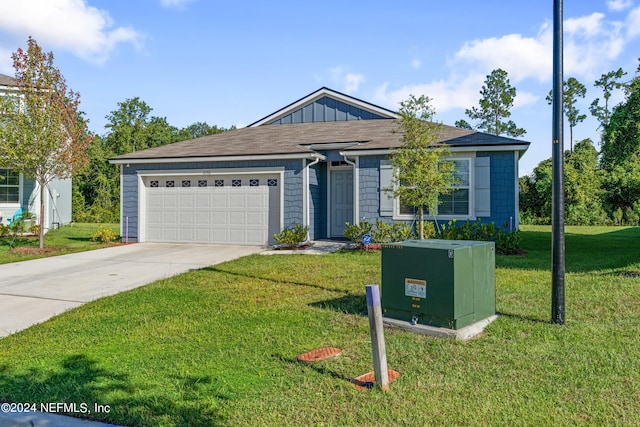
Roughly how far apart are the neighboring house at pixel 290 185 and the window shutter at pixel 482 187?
1.0 inches

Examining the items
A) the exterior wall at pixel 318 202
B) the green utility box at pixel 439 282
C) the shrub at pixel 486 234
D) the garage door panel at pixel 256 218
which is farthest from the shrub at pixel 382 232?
the green utility box at pixel 439 282

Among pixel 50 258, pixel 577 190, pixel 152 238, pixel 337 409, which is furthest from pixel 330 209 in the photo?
pixel 577 190

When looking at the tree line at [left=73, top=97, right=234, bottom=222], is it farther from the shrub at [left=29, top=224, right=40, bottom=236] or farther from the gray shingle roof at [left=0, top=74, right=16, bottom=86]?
the shrub at [left=29, top=224, right=40, bottom=236]

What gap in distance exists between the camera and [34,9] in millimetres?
11641

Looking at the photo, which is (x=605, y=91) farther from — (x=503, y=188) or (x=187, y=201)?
(x=187, y=201)

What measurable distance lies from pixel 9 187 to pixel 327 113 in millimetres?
12907

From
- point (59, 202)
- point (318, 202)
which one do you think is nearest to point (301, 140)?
point (318, 202)

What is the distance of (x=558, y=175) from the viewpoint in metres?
5.28

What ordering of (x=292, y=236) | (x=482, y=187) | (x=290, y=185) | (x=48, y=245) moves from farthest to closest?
(x=48, y=245)
(x=290, y=185)
(x=292, y=236)
(x=482, y=187)

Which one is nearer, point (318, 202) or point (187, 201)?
point (318, 202)

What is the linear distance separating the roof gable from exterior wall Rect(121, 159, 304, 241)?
A: 5.48 m

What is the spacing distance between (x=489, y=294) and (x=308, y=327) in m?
2.19

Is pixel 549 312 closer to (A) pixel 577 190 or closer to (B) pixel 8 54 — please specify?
(B) pixel 8 54

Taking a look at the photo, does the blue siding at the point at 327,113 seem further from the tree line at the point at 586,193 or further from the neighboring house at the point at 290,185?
the tree line at the point at 586,193
